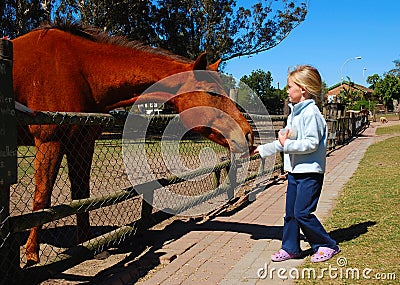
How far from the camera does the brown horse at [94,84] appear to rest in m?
3.84

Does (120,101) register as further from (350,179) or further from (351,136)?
(351,136)

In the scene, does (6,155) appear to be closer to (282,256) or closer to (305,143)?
(305,143)

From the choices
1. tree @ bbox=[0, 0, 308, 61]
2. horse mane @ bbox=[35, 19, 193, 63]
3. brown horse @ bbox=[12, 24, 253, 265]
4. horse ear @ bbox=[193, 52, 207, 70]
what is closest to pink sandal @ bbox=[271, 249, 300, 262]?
brown horse @ bbox=[12, 24, 253, 265]

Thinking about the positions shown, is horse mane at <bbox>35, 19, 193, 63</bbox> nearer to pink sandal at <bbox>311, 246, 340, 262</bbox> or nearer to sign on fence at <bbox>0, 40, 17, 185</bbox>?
sign on fence at <bbox>0, 40, 17, 185</bbox>

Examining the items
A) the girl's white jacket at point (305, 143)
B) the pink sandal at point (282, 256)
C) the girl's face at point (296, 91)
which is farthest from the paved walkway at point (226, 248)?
the girl's face at point (296, 91)

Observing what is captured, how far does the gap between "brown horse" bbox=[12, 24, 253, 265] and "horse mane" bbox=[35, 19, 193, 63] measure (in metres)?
0.01

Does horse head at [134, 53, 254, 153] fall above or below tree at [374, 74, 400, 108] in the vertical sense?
below

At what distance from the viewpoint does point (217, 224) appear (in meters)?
5.18

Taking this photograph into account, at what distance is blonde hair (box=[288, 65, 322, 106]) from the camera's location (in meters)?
3.62

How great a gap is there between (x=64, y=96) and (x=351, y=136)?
2137 centimetres

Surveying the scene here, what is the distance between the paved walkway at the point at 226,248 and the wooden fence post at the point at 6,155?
971 millimetres

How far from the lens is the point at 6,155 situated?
249 cm

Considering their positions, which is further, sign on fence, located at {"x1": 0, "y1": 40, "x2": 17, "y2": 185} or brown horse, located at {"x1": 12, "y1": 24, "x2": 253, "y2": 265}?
brown horse, located at {"x1": 12, "y1": 24, "x2": 253, "y2": 265}

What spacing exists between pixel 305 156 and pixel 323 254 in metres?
0.86
